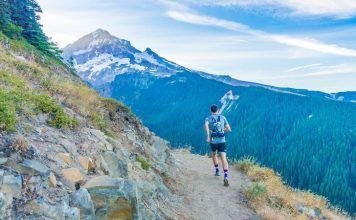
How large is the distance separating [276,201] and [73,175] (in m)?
9.21

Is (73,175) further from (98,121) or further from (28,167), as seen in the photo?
(98,121)

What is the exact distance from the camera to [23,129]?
9.37m

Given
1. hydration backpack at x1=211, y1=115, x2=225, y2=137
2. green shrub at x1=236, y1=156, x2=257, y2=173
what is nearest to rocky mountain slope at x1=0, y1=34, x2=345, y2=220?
green shrub at x1=236, y1=156, x2=257, y2=173

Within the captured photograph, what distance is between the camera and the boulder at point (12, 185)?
23.6ft

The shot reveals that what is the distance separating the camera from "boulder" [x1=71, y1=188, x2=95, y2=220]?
821cm

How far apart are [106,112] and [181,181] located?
160 inches

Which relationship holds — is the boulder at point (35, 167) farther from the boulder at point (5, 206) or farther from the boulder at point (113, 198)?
the boulder at point (113, 198)

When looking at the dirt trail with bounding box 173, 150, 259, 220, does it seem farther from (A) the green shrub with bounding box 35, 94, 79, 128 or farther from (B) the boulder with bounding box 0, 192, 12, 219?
(B) the boulder with bounding box 0, 192, 12, 219

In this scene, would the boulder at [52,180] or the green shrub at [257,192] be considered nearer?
the boulder at [52,180]

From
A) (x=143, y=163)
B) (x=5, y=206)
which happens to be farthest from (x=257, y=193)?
(x=5, y=206)

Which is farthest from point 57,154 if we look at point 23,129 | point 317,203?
point 317,203

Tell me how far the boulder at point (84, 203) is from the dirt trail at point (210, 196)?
529cm

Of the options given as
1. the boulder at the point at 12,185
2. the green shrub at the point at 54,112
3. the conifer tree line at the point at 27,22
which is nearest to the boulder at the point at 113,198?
the boulder at the point at 12,185

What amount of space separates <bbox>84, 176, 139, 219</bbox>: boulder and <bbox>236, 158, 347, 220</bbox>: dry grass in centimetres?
638
